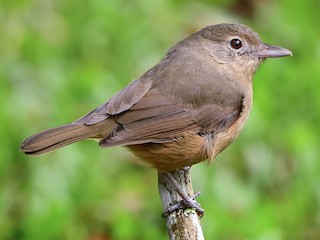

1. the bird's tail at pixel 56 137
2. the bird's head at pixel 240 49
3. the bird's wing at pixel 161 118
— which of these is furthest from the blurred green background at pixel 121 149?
the bird's head at pixel 240 49

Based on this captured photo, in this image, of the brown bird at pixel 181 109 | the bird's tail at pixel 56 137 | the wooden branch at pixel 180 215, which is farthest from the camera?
the brown bird at pixel 181 109

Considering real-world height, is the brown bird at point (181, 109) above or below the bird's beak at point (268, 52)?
below

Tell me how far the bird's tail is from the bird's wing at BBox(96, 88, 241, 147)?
0.17 m

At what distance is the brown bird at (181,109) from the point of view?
20.1 feet

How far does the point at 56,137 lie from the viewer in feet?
19.9

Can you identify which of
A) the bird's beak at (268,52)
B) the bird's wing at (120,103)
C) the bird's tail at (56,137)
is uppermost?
the bird's beak at (268,52)

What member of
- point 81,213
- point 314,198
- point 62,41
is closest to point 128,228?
point 81,213

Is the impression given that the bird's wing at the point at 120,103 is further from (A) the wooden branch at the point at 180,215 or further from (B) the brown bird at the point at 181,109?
(A) the wooden branch at the point at 180,215

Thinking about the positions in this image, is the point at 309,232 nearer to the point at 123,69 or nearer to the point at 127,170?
the point at 127,170

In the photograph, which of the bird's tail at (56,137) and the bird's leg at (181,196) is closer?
the bird's leg at (181,196)

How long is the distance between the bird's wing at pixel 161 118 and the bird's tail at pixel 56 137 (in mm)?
175

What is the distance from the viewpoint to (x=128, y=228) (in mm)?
7000

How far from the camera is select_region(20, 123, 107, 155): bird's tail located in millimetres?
5973

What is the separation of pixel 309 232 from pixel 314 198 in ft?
0.83
